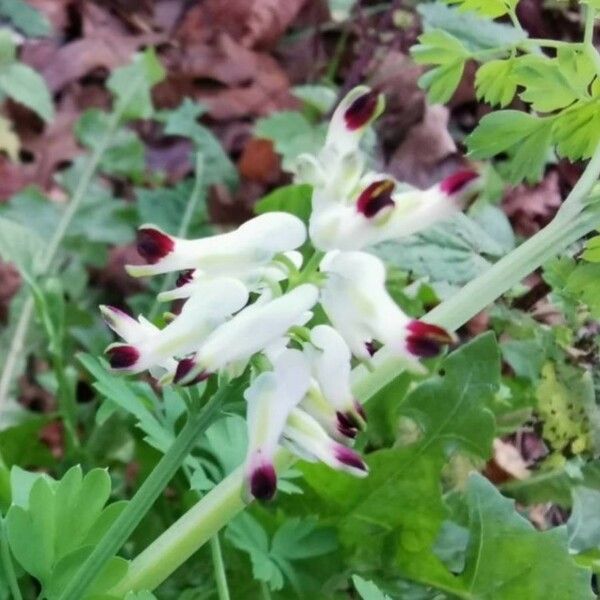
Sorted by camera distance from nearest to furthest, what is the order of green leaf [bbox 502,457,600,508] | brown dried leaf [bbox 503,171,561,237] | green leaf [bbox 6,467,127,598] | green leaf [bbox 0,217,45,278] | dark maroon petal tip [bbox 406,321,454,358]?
dark maroon petal tip [bbox 406,321,454,358]
green leaf [bbox 6,467,127,598]
green leaf [bbox 502,457,600,508]
green leaf [bbox 0,217,45,278]
brown dried leaf [bbox 503,171,561,237]

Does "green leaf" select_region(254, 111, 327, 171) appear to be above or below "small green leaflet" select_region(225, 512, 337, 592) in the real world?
below

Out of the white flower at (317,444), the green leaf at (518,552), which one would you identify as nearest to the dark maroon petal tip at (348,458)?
the white flower at (317,444)

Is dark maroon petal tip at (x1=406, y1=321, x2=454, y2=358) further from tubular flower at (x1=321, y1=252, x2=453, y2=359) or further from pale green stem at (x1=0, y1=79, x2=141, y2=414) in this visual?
pale green stem at (x1=0, y1=79, x2=141, y2=414)

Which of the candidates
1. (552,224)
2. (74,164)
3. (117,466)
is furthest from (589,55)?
(74,164)

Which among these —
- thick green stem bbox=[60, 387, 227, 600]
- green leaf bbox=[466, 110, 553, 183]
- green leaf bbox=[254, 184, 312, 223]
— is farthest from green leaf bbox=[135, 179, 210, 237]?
thick green stem bbox=[60, 387, 227, 600]

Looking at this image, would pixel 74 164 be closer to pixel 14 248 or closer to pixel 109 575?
pixel 14 248

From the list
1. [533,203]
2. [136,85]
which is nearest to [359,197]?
[533,203]

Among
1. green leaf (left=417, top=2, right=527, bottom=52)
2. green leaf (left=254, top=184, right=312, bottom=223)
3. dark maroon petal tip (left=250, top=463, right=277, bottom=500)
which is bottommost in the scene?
green leaf (left=254, top=184, right=312, bottom=223)
